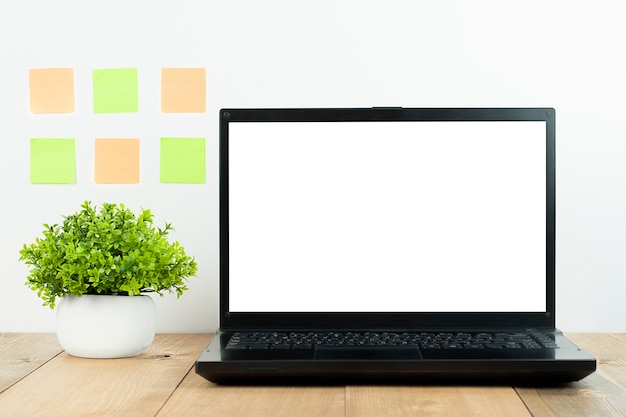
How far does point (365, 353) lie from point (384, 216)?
0.23 meters

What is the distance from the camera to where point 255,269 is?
3.23 feet

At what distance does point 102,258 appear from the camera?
0.94 m

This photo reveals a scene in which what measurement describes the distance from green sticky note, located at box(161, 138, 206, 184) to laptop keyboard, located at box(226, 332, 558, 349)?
364mm

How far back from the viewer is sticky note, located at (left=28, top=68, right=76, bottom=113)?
1221 mm

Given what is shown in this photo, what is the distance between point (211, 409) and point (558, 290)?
0.70 meters

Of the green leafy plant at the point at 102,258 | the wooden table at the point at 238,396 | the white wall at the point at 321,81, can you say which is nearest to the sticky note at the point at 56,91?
the white wall at the point at 321,81

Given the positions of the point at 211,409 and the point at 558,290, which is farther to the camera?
the point at 558,290

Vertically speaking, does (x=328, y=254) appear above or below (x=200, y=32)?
below

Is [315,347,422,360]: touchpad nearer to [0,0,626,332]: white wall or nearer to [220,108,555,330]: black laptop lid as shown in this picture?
[220,108,555,330]: black laptop lid

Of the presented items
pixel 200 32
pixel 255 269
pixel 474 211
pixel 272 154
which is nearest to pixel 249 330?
pixel 255 269

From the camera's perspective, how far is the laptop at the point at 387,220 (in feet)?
3.21

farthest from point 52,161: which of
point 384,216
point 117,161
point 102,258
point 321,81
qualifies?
point 384,216

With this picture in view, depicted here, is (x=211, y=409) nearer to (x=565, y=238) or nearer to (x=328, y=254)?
(x=328, y=254)

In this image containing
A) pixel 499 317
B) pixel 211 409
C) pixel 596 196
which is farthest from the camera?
pixel 596 196
